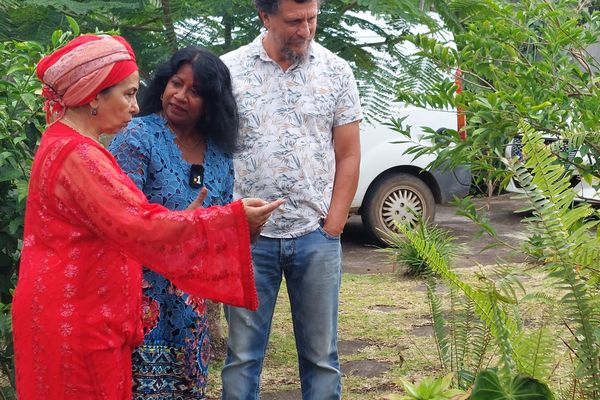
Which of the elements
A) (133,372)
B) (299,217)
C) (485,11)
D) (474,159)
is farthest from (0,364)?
(485,11)

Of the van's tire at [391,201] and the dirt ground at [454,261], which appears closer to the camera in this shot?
the dirt ground at [454,261]

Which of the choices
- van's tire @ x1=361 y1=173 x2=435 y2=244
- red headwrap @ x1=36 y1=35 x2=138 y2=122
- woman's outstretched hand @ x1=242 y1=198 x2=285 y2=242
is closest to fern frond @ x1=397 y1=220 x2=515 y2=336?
woman's outstretched hand @ x1=242 y1=198 x2=285 y2=242

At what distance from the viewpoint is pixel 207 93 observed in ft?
12.6

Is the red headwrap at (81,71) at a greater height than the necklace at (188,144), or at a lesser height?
greater

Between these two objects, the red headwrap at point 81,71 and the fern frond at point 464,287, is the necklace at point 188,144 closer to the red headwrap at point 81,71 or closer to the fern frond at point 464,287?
the red headwrap at point 81,71

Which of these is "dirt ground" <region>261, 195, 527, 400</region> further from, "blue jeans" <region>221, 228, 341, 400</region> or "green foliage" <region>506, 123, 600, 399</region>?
"green foliage" <region>506, 123, 600, 399</region>

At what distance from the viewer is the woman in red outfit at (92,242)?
10.0ft

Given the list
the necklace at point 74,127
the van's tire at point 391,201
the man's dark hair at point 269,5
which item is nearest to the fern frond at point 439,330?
the man's dark hair at point 269,5

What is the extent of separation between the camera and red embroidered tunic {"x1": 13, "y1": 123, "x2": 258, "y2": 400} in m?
3.04

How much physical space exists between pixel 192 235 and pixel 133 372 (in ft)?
2.53

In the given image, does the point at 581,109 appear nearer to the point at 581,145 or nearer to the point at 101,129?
the point at 581,145

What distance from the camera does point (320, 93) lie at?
4.25 meters

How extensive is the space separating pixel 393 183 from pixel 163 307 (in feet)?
23.2

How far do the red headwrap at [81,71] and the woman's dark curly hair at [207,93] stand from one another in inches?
24.1
